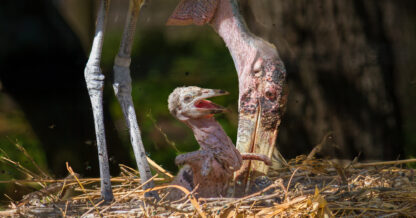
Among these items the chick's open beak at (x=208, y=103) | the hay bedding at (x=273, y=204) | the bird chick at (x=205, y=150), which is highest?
the chick's open beak at (x=208, y=103)

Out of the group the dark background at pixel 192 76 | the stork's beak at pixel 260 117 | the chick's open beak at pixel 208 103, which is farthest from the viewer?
the dark background at pixel 192 76

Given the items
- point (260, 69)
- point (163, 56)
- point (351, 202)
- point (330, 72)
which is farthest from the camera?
point (330, 72)

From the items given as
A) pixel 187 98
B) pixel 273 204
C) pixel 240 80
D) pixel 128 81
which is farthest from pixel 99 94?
pixel 273 204

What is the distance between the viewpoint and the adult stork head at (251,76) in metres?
1.46

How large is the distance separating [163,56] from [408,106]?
1.19 meters

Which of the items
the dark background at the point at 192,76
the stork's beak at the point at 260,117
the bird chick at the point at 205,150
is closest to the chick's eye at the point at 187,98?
the bird chick at the point at 205,150

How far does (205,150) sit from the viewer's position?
142cm

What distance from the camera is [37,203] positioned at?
1.65 metres

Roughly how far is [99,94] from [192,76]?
0.66 m

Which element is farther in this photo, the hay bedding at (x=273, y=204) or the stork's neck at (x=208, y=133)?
the stork's neck at (x=208, y=133)

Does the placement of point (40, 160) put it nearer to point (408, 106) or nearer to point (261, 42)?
point (261, 42)

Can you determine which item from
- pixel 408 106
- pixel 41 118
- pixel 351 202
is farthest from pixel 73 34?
pixel 408 106

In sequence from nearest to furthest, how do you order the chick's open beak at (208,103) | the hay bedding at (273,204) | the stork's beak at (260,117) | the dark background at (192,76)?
the hay bedding at (273,204) → the chick's open beak at (208,103) → the stork's beak at (260,117) → the dark background at (192,76)

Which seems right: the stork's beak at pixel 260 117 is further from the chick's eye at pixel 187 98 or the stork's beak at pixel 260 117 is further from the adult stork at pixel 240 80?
the chick's eye at pixel 187 98
